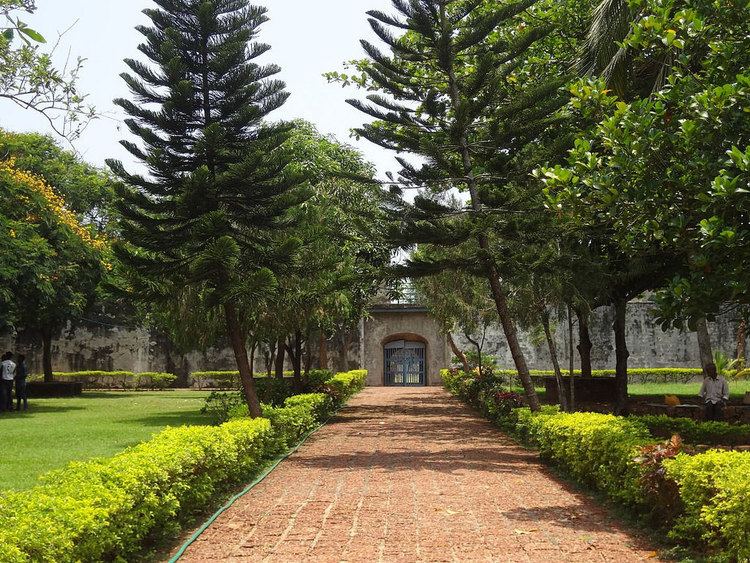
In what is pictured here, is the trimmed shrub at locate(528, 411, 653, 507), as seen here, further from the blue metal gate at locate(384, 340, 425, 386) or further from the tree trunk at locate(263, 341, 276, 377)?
the blue metal gate at locate(384, 340, 425, 386)

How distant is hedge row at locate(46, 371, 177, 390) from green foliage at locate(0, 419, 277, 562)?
2204cm

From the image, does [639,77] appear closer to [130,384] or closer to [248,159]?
[248,159]

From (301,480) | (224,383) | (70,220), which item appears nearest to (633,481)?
(301,480)

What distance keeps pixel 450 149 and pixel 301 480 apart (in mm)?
5445

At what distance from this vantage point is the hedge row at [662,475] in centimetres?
419

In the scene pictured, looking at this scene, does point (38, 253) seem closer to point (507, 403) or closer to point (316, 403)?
point (316, 403)

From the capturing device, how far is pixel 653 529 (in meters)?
5.39

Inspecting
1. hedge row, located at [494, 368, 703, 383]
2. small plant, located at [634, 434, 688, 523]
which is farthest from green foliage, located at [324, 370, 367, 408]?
small plant, located at [634, 434, 688, 523]

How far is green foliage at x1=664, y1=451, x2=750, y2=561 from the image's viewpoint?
4078 millimetres

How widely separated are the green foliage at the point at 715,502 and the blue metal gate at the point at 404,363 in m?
24.2

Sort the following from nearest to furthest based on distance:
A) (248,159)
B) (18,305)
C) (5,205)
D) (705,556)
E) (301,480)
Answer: (705,556), (301,480), (248,159), (5,205), (18,305)

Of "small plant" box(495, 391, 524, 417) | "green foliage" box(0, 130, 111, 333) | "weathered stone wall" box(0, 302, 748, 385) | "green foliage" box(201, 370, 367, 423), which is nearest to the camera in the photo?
"small plant" box(495, 391, 524, 417)

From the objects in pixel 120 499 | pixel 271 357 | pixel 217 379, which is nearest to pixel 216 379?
pixel 217 379

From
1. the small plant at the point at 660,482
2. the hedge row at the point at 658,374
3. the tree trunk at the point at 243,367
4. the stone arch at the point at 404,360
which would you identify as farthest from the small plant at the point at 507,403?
the stone arch at the point at 404,360
